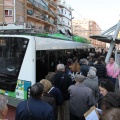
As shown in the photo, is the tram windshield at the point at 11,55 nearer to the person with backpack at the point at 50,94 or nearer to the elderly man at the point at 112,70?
the person with backpack at the point at 50,94

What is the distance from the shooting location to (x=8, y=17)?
40812 millimetres

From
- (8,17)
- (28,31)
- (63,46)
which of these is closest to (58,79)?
(28,31)

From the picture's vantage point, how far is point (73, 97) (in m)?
4.98

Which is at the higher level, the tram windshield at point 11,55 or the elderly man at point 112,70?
the tram windshield at point 11,55

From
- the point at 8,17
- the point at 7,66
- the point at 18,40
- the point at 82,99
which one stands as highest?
the point at 8,17

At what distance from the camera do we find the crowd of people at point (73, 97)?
309 centimetres

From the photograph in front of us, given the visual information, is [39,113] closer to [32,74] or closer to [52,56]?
[32,74]

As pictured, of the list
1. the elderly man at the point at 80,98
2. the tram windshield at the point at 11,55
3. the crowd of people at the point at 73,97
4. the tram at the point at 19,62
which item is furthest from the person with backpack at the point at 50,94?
the tram windshield at the point at 11,55

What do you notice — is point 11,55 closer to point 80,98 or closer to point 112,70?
point 80,98

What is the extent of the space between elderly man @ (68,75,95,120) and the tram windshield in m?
2.16

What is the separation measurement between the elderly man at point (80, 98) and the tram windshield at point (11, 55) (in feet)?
7.08

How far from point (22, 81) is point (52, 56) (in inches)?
86.2

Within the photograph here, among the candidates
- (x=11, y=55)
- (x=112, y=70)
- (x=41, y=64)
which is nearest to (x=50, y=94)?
(x=11, y=55)

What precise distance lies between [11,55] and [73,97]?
2566mm
